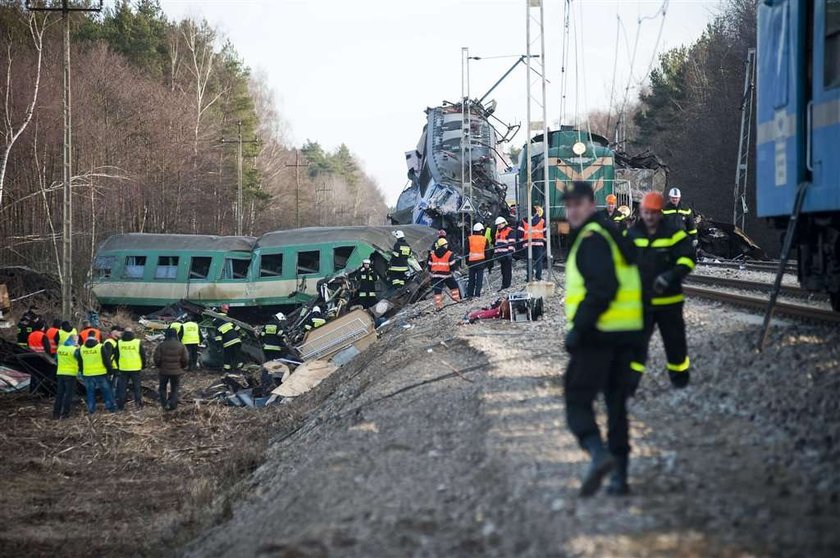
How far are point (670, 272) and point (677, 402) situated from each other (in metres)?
1.11

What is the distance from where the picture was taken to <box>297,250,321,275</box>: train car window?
2925 centimetres

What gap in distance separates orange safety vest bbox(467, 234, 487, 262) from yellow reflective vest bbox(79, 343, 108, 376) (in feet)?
24.7

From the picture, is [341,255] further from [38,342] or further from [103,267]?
[38,342]

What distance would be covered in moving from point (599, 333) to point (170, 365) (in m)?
13.0

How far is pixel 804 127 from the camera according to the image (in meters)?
9.11

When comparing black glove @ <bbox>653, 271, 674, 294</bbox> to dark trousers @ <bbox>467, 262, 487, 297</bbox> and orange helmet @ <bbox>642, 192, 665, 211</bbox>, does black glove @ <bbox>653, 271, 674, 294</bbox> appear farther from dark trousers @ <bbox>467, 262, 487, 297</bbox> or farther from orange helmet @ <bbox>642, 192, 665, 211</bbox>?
dark trousers @ <bbox>467, 262, 487, 297</bbox>

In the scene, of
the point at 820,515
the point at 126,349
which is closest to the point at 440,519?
the point at 820,515

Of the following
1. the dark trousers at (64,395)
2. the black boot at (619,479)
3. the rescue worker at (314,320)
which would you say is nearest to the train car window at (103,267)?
the rescue worker at (314,320)

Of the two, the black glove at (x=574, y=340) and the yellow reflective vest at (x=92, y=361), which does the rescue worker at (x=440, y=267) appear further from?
the black glove at (x=574, y=340)

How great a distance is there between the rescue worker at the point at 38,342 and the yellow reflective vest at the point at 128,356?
3.90 m

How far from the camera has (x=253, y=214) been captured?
68.0 meters

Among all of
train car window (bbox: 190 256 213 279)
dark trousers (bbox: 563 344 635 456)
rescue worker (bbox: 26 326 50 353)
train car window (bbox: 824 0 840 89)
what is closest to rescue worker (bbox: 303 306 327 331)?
rescue worker (bbox: 26 326 50 353)

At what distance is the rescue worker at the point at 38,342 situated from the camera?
20.6 meters

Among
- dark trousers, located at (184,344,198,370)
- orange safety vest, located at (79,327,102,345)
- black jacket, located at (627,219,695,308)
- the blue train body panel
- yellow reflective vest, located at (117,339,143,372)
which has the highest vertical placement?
the blue train body panel
